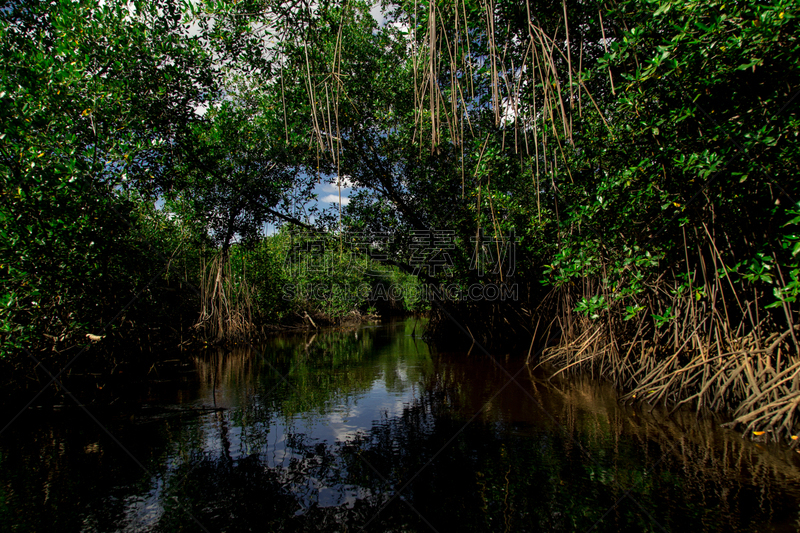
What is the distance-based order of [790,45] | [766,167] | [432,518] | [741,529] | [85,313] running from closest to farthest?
[741,529]
[432,518]
[790,45]
[766,167]
[85,313]

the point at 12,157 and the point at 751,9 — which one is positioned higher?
the point at 751,9

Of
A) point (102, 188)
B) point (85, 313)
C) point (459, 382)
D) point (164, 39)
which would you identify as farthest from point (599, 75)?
point (85, 313)

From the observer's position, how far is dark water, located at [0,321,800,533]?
9.30ft

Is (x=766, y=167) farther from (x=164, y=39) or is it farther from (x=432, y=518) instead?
(x=164, y=39)

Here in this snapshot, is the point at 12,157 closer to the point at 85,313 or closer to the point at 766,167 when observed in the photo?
the point at 85,313

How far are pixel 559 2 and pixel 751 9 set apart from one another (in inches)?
96.6

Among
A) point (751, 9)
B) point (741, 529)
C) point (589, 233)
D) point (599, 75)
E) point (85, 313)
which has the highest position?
point (599, 75)

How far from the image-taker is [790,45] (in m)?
3.30

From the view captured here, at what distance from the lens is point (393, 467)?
3.69 metres

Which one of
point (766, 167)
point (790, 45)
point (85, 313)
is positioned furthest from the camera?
point (85, 313)

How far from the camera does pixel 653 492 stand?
10.0 ft

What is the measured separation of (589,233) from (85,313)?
715cm

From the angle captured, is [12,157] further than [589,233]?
No

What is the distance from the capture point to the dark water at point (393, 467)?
9.30ft
